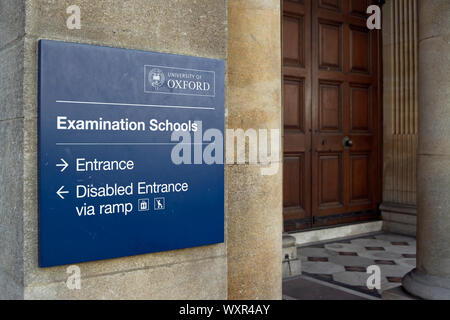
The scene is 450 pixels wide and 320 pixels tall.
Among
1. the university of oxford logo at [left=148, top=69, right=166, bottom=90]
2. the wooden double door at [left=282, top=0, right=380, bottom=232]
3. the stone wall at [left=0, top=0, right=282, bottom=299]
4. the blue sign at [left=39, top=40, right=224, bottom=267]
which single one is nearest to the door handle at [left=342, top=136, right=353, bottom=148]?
the wooden double door at [left=282, top=0, right=380, bottom=232]

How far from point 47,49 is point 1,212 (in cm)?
65

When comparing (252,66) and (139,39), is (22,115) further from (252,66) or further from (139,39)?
(252,66)

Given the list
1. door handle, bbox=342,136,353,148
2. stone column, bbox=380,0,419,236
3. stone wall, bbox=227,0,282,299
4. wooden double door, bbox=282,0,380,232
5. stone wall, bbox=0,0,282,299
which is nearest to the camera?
stone wall, bbox=0,0,282,299

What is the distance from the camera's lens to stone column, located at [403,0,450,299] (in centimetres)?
311

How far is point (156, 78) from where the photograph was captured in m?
→ 1.83

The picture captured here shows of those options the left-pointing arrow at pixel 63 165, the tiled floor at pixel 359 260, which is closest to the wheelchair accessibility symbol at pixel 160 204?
the left-pointing arrow at pixel 63 165

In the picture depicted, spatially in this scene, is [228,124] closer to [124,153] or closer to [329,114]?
[124,153]

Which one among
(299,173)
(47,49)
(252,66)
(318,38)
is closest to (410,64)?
(318,38)

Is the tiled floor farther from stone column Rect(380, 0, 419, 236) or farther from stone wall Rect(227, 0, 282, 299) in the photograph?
stone wall Rect(227, 0, 282, 299)

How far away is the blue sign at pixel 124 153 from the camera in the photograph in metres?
1.62

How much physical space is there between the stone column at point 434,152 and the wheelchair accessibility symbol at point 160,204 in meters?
2.08
